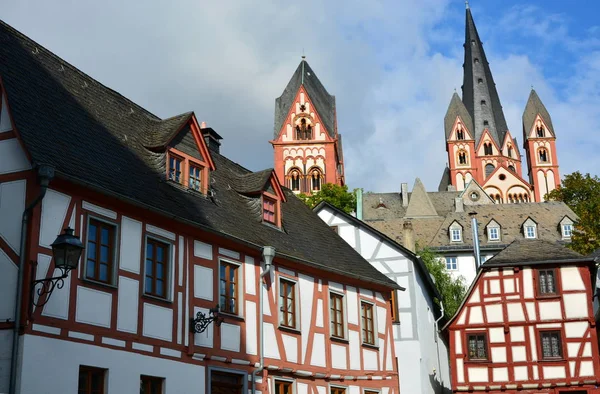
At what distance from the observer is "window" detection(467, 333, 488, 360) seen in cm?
3372

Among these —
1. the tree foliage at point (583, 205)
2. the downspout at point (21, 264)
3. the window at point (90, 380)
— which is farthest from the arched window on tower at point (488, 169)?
the downspout at point (21, 264)

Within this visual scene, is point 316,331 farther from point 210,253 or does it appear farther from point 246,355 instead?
point 210,253

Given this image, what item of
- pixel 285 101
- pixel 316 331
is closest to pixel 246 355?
pixel 316 331

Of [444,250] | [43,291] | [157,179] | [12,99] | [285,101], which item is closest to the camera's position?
[43,291]

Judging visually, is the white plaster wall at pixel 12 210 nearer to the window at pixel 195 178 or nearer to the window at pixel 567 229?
the window at pixel 195 178

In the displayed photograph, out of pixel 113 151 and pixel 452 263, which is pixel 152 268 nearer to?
pixel 113 151

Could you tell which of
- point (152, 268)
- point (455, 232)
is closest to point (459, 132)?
point (455, 232)

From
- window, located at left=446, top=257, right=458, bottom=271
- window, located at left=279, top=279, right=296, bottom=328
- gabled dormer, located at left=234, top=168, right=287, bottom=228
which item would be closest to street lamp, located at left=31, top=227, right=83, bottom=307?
window, located at left=279, top=279, right=296, bottom=328

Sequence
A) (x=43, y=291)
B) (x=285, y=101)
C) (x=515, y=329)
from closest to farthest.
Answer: (x=43, y=291), (x=515, y=329), (x=285, y=101)

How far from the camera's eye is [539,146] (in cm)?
12575

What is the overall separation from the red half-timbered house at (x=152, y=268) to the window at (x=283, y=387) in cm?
7

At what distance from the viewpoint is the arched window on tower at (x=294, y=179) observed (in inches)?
3866

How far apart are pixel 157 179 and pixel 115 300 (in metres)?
4.08

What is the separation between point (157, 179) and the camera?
2003 cm
